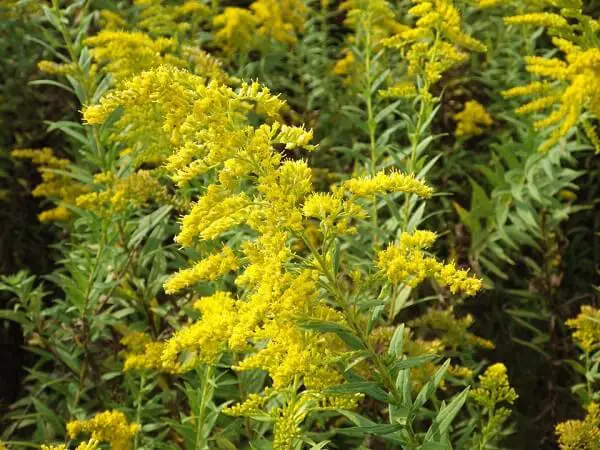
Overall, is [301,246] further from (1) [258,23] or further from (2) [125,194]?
(1) [258,23]

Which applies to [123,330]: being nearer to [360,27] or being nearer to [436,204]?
[436,204]

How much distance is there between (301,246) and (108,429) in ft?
4.20

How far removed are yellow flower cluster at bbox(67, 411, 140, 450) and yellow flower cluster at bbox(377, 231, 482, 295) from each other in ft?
3.35

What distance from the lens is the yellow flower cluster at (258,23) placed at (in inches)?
182

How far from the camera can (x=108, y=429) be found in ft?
7.92

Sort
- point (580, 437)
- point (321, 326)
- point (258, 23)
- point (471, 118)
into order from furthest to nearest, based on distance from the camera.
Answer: point (258, 23)
point (471, 118)
point (580, 437)
point (321, 326)

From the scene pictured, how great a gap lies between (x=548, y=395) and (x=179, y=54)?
2448 mm

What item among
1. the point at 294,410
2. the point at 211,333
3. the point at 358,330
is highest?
the point at 358,330

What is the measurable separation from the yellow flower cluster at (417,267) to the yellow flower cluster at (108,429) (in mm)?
1022

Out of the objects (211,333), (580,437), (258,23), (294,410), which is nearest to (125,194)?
(211,333)

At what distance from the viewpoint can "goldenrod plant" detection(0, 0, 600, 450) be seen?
1.94 meters

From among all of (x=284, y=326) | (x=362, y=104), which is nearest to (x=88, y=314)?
(x=284, y=326)

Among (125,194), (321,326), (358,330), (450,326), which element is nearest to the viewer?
(321,326)

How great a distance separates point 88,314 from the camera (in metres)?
3.15
